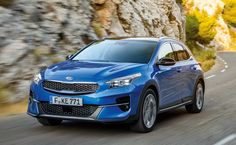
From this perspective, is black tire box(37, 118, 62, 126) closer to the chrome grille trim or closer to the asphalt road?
the asphalt road

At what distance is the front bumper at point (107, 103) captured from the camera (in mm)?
7801

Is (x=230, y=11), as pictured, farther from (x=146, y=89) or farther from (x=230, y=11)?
(x=146, y=89)

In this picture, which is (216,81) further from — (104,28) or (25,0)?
(25,0)

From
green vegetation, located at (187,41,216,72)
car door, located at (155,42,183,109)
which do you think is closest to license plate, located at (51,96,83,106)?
car door, located at (155,42,183,109)

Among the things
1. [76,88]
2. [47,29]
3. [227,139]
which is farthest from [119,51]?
[47,29]

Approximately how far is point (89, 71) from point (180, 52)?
3138mm

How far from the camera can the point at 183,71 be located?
33.7 ft

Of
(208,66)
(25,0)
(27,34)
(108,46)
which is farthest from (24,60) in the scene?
(208,66)

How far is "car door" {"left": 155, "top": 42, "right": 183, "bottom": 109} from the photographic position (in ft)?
29.7

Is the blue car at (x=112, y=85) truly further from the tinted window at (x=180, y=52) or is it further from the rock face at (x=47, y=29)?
the rock face at (x=47, y=29)

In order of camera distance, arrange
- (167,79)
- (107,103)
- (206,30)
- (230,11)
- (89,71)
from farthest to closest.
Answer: (230,11) → (206,30) → (167,79) → (89,71) → (107,103)

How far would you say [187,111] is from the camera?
11578mm

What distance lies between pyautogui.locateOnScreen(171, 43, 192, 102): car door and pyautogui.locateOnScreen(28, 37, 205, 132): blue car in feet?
0.50

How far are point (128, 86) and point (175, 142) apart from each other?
1080 mm
